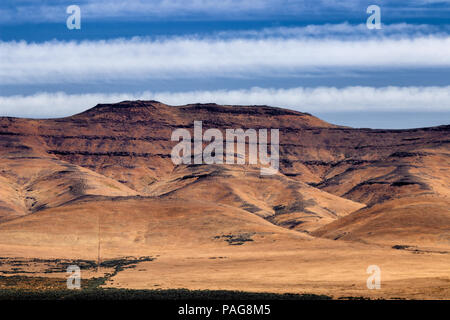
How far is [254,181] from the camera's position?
184 meters

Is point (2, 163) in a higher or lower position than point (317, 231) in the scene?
higher

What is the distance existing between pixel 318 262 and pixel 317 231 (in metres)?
48.4

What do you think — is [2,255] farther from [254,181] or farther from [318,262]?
[254,181]

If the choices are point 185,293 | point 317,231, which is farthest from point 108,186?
point 185,293
